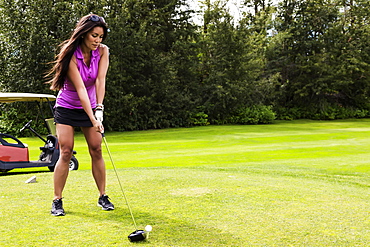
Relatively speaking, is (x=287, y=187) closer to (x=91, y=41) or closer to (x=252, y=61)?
(x=91, y=41)

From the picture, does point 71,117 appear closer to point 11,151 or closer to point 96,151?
point 96,151

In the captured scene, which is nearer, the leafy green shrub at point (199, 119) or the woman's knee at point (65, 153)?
the woman's knee at point (65, 153)

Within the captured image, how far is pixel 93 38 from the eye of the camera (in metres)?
4.27

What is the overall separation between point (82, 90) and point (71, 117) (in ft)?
1.25

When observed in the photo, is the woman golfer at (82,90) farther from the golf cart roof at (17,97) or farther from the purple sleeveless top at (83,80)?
the golf cart roof at (17,97)

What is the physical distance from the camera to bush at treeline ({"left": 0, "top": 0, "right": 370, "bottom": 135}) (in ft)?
85.3

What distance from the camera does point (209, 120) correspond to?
34.3 meters

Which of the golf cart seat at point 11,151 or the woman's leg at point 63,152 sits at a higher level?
the woman's leg at point 63,152

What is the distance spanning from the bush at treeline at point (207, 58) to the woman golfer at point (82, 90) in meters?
15.6

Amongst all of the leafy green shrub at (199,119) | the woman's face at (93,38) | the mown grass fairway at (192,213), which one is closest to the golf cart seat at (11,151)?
the mown grass fairway at (192,213)

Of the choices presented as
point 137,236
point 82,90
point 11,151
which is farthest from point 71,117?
point 11,151

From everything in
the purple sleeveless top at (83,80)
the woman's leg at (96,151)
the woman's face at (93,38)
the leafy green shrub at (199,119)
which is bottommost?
the leafy green shrub at (199,119)

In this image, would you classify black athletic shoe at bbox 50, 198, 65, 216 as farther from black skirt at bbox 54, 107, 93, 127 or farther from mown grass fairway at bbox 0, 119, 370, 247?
black skirt at bbox 54, 107, 93, 127

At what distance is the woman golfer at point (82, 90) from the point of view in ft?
13.9
